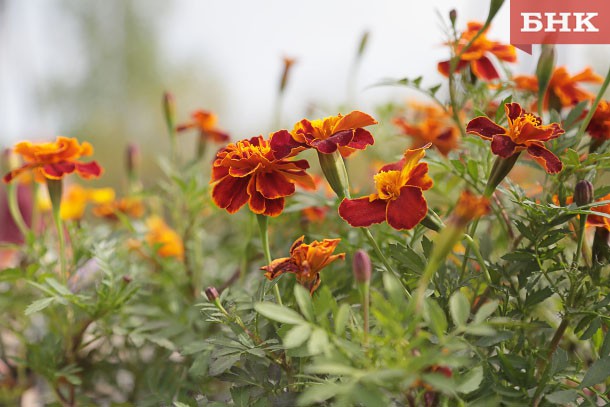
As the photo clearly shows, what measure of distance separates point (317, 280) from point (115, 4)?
1052 centimetres

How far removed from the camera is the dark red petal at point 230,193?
0.45 metres

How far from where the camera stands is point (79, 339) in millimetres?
621

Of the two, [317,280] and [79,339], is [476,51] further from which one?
[79,339]

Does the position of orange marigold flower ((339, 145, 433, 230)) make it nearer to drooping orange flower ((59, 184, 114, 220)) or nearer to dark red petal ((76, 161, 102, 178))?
dark red petal ((76, 161, 102, 178))

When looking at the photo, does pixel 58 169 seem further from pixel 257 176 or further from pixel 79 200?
pixel 79 200

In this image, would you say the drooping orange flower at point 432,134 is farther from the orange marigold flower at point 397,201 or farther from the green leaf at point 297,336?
the green leaf at point 297,336

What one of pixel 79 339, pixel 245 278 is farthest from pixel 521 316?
pixel 79 339

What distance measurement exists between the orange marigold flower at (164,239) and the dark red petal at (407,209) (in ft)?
1.56

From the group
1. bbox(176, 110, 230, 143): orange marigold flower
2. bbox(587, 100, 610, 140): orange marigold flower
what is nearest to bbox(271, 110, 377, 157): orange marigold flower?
bbox(587, 100, 610, 140): orange marigold flower

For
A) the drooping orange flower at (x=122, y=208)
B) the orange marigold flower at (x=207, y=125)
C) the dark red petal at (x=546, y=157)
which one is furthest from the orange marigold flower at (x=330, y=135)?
the drooping orange flower at (x=122, y=208)

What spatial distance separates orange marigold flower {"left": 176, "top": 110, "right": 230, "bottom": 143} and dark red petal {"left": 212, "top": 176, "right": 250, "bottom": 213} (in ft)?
1.13

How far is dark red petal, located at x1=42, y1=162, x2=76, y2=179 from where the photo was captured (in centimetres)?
56

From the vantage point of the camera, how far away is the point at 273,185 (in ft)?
1.43

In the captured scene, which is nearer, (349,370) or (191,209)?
(349,370)
